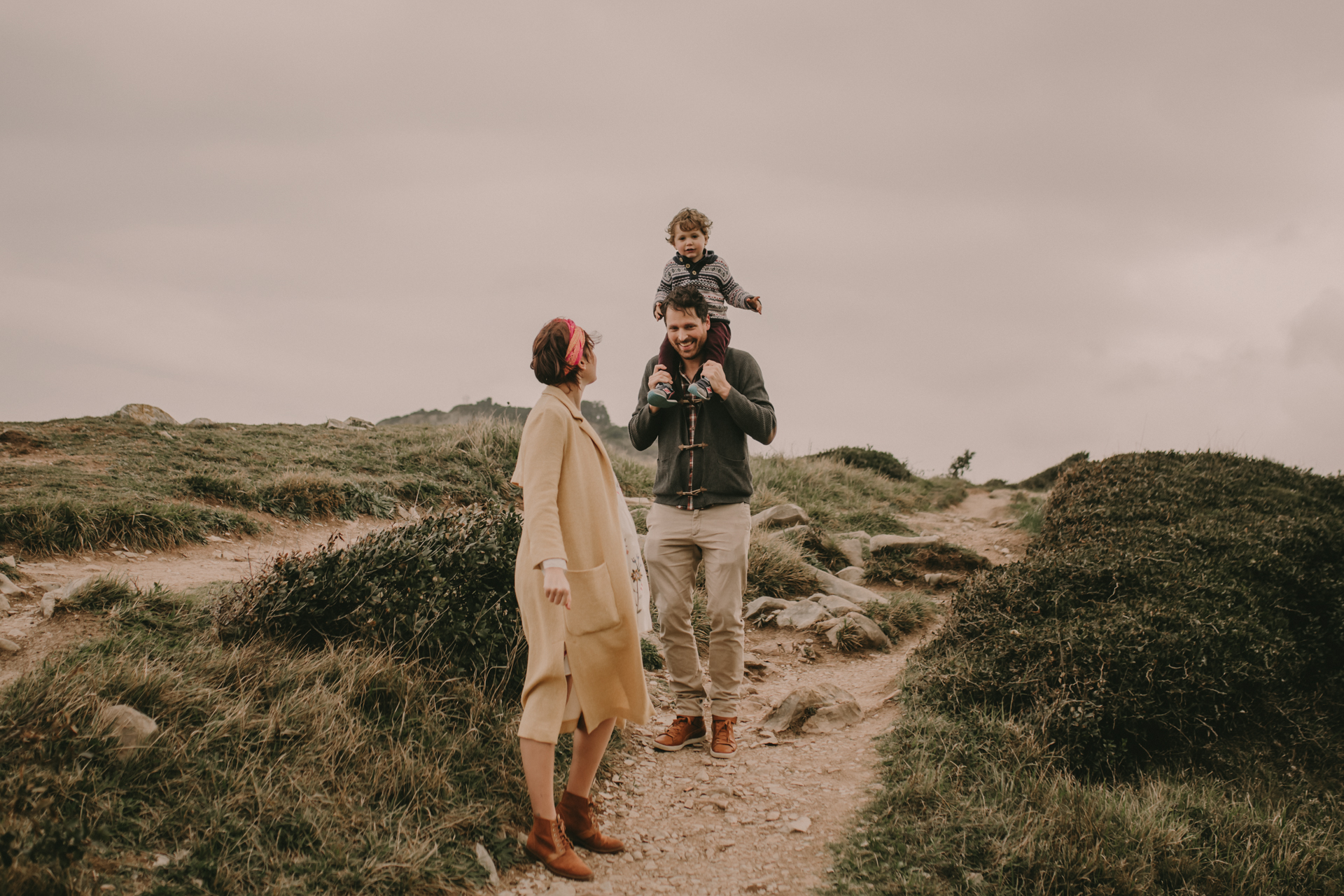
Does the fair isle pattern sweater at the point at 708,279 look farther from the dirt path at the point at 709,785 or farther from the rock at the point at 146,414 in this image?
the rock at the point at 146,414

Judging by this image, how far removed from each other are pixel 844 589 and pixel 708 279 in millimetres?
4122

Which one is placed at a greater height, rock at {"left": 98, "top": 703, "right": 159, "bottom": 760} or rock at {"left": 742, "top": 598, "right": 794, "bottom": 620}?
rock at {"left": 98, "top": 703, "right": 159, "bottom": 760}

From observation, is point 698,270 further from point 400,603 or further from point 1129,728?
point 1129,728

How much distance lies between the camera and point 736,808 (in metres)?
3.81

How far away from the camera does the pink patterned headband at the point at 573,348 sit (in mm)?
2988

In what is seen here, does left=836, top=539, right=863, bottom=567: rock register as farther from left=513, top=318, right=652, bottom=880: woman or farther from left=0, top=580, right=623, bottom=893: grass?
left=513, top=318, right=652, bottom=880: woman

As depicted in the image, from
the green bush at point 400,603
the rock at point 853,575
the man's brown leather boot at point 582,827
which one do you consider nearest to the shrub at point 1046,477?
the rock at point 853,575

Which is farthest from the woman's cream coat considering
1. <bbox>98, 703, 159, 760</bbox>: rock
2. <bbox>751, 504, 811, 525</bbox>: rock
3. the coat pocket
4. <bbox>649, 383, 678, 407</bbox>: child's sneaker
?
<bbox>751, 504, 811, 525</bbox>: rock

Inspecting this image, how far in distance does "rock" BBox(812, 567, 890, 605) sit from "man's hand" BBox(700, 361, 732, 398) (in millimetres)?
4128

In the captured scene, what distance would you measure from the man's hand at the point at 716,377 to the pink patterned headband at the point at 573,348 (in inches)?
44.3

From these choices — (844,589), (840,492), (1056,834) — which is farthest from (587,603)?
(840,492)

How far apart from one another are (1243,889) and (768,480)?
1022 cm

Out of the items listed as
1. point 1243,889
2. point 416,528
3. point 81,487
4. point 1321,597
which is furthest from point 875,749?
point 81,487

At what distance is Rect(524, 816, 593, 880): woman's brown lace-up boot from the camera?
9.54 ft
